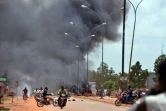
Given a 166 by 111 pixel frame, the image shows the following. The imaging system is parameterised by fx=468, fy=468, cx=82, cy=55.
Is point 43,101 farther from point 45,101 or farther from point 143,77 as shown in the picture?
point 143,77

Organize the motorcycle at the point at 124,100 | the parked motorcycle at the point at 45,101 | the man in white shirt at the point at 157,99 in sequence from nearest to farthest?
the man in white shirt at the point at 157,99, the motorcycle at the point at 124,100, the parked motorcycle at the point at 45,101

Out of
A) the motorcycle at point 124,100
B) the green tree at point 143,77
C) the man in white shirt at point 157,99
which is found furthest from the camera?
the green tree at point 143,77

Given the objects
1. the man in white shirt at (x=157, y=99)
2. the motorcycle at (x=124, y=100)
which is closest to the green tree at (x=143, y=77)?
the motorcycle at (x=124, y=100)

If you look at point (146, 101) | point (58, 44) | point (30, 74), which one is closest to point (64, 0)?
point (58, 44)

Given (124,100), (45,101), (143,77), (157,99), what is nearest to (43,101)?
(45,101)

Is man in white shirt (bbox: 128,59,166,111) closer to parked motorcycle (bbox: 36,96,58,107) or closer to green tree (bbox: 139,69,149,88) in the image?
parked motorcycle (bbox: 36,96,58,107)

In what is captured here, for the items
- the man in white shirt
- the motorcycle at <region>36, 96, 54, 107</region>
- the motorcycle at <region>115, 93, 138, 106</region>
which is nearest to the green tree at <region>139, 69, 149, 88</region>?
the motorcycle at <region>36, 96, 54, 107</region>

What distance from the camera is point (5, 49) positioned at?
65938 millimetres

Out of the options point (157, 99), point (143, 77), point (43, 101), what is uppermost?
point (143, 77)

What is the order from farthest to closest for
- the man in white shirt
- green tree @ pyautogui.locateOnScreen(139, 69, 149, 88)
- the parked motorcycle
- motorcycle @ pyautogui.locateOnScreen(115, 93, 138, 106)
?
1. green tree @ pyautogui.locateOnScreen(139, 69, 149, 88)
2. the parked motorcycle
3. motorcycle @ pyautogui.locateOnScreen(115, 93, 138, 106)
4. the man in white shirt

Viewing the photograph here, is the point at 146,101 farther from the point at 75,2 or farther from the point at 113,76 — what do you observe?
the point at 113,76

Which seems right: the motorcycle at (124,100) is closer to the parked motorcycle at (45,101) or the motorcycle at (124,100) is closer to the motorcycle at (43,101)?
the parked motorcycle at (45,101)

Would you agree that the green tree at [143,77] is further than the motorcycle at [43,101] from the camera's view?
Yes

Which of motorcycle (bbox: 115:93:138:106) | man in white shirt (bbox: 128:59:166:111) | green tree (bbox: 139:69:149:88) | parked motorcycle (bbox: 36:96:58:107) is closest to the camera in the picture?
man in white shirt (bbox: 128:59:166:111)
